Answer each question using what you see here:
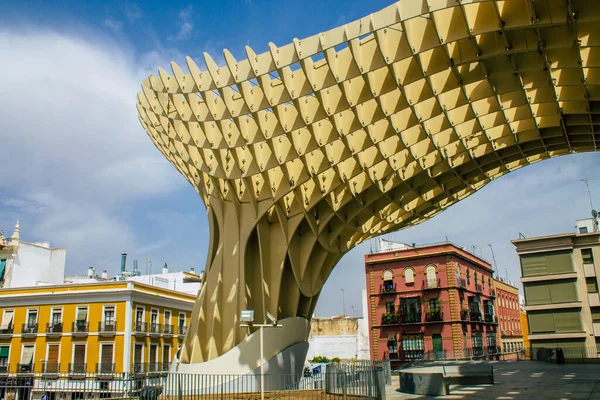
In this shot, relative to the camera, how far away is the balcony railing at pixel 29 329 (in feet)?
143

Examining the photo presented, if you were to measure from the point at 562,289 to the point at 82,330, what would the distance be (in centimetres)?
4319

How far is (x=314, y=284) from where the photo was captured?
102 ft

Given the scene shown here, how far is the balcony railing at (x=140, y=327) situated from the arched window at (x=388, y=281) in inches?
1053

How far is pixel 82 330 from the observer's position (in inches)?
1671

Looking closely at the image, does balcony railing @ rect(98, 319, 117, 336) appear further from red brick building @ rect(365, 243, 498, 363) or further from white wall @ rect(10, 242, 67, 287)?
red brick building @ rect(365, 243, 498, 363)

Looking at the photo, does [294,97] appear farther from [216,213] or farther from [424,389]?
[424,389]

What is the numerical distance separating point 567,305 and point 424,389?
3614cm

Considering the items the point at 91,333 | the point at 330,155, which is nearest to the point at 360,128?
the point at 330,155

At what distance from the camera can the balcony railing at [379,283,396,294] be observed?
58.9 m

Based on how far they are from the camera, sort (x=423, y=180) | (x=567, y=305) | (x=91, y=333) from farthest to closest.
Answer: (x=567, y=305) → (x=91, y=333) → (x=423, y=180)

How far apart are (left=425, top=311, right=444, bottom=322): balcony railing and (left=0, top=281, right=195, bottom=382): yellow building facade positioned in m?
26.3

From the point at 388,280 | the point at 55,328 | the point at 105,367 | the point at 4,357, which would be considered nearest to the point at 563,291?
the point at 388,280

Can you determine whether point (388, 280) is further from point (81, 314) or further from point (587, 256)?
point (81, 314)

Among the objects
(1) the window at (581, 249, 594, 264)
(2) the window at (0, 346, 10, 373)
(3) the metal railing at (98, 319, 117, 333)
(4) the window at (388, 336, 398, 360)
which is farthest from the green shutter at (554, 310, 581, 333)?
(2) the window at (0, 346, 10, 373)
